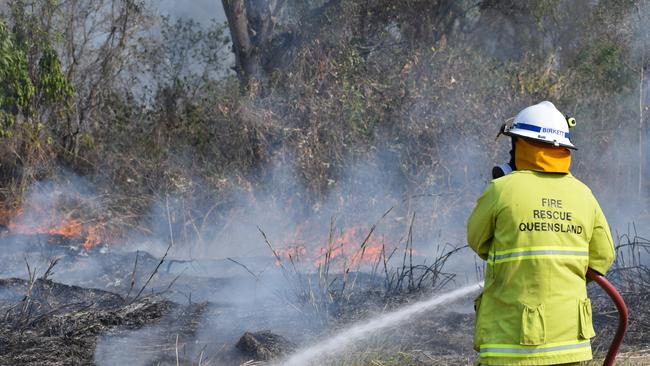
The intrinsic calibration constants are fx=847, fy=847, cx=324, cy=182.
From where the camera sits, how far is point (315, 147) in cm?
1159

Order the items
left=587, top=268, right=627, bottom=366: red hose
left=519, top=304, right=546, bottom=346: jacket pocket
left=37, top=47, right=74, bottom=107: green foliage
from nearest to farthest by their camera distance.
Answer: left=519, top=304, right=546, bottom=346: jacket pocket, left=587, top=268, right=627, bottom=366: red hose, left=37, top=47, right=74, bottom=107: green foliage

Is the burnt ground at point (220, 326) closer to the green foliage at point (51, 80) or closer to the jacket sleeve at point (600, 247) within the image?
the jacket sleeve at point (600, 247)

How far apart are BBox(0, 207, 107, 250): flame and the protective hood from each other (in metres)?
7.64

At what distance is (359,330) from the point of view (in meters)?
6.14

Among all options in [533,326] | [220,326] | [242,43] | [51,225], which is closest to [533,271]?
[533,326]

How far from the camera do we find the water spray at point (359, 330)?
5488mm

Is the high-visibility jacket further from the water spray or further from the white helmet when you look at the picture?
the water spray

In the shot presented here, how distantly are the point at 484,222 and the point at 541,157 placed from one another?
1.18 ft

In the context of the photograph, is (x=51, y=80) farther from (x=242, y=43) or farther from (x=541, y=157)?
(x=541, y=157)

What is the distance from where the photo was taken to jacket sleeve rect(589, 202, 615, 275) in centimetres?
364

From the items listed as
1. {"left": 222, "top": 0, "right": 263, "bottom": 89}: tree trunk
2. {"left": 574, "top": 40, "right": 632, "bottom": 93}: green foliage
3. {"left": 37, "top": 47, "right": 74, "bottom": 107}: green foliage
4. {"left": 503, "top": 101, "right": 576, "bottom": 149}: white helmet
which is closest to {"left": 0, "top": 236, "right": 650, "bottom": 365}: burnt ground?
{"left": 503, "top": 101, "right": 576, "bottom": 149}: white helmet

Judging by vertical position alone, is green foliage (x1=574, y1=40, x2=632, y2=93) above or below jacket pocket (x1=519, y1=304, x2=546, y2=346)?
above

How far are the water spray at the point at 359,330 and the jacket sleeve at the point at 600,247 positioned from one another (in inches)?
88.8

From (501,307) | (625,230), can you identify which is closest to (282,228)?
(625,230)
